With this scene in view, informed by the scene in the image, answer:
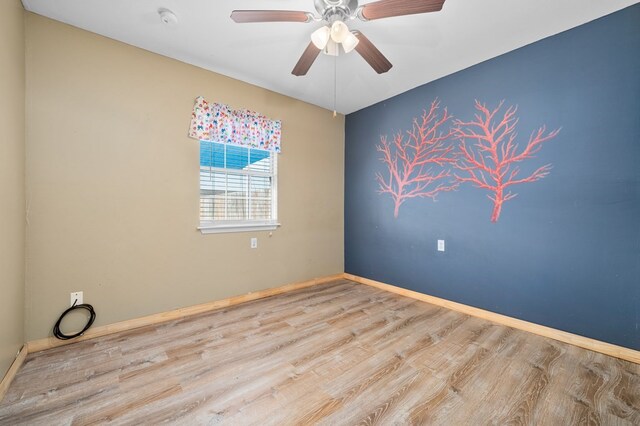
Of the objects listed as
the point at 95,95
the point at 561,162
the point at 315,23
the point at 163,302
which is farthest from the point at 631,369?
the point at 95,95

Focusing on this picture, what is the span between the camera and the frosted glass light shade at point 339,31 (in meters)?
1.69

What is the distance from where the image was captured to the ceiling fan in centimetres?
148

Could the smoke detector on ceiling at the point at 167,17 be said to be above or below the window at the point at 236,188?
above

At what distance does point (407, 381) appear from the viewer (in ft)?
5.36

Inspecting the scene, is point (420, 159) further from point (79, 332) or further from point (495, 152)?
point (79, 332)

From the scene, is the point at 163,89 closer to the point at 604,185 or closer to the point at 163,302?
the point at 163,302

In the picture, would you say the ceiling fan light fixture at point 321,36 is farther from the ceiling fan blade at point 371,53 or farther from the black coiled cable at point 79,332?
the black coiled cable at point 79,332

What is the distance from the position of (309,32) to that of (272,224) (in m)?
2.07

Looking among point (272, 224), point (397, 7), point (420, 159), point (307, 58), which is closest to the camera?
point (397, 7)

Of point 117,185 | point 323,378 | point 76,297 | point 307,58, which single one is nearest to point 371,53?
point 307,58

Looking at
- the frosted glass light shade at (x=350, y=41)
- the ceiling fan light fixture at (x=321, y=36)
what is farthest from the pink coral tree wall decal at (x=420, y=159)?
the ceiling fan light fixture at (x=321, y=36)

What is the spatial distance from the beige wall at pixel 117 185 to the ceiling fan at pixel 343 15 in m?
1.39

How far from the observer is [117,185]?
7.47ft

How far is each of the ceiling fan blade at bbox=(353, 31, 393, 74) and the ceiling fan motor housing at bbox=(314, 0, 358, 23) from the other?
0.13 metres
